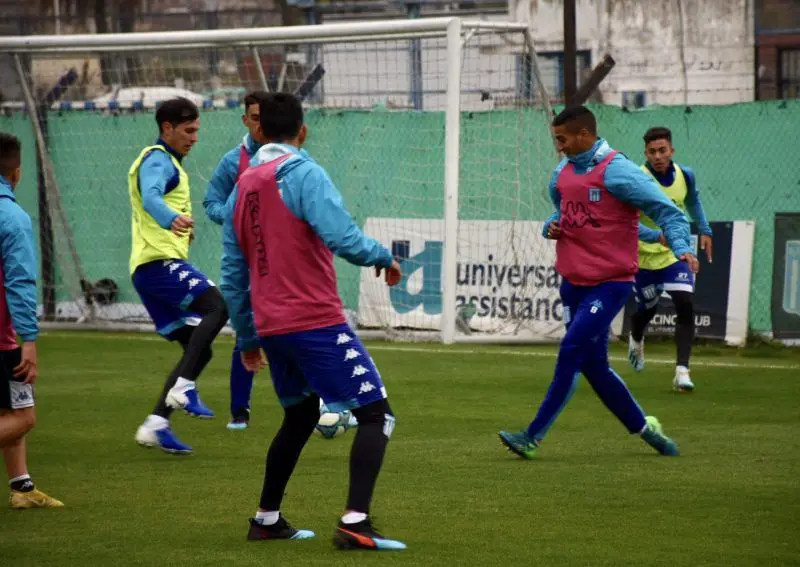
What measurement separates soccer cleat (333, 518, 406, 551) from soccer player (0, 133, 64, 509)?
176 centimetres

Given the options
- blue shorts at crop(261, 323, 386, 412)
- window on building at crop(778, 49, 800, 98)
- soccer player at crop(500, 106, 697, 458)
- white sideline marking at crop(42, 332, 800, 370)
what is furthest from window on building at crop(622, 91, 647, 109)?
blue shorts at crop(261, 323, 386, 412)

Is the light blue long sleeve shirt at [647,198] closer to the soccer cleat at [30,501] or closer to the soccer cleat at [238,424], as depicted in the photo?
the soccer cleat at [238,424]

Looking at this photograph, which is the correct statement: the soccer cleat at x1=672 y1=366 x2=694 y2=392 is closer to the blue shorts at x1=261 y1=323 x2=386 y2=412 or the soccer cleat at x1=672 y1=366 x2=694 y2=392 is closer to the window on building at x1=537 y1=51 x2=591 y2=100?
the blue shorts at x1=261 y1=323 x2=386 y2=412

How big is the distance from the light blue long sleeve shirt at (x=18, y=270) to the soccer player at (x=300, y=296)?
3.45 feet

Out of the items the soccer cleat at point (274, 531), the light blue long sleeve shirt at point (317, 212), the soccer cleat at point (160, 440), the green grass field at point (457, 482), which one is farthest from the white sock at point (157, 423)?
the light blue long sleeve shirt at point (317, 212)

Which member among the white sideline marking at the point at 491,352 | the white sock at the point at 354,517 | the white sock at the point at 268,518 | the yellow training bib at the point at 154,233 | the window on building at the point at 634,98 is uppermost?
the window on building at the point at 634,98

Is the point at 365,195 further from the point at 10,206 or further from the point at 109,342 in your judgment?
the point at 10,206

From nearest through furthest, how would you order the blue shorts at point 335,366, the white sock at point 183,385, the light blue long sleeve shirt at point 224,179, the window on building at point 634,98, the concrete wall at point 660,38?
the blue shorts at point 335,366, the white sock at point 183,385, the light blue long sleeve shirt at point 224,179, the window on building at point 634,98, the concrete wall at point 660,38

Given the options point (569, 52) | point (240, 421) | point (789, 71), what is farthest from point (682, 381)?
point (789, 71)

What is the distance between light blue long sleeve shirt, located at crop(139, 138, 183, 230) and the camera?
9.32 metres

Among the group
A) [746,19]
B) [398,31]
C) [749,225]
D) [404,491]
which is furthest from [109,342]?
[746,19]

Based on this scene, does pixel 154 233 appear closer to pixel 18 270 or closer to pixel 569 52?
pixel 18 270

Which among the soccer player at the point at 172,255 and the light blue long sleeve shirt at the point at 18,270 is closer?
the light blue long sleeve shirt at the point at 18,270

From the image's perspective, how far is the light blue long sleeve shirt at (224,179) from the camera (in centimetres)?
980
